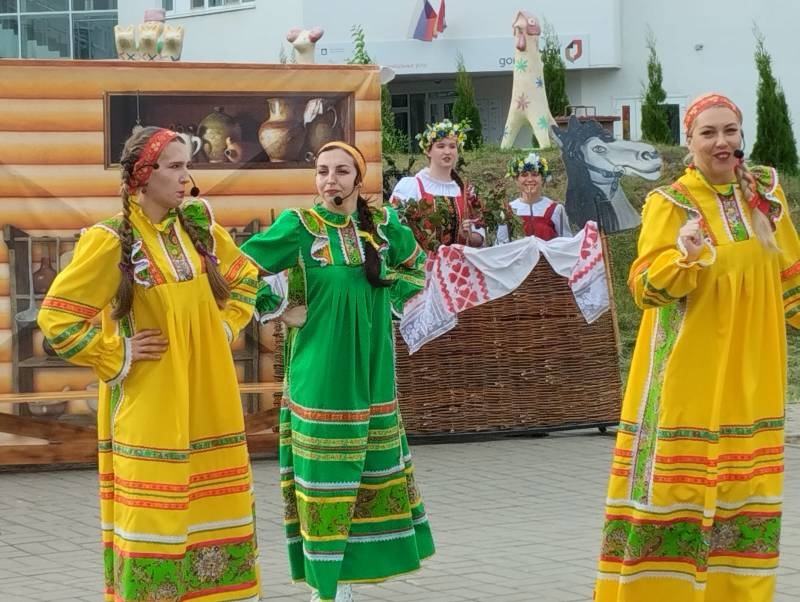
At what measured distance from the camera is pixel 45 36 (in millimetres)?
30906

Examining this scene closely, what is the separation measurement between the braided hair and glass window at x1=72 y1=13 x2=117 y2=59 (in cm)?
2647

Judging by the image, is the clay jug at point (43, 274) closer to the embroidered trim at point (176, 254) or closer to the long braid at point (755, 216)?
the embroidered trim at point (176, 254)

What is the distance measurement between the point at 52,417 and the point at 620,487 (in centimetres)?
497

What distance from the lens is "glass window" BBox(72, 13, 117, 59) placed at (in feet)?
102

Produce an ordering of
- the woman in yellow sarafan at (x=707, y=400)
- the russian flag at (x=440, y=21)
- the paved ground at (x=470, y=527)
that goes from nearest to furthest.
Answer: the woman in yellow sarafan at (x=707, y=400) < the paved ground at (x=470, y=527) < the russian flag at (x=440, y=21)

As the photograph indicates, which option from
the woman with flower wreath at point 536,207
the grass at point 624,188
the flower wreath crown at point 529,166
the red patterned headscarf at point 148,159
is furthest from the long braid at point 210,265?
the grass at point 624,188

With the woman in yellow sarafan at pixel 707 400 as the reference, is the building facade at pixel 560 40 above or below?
above

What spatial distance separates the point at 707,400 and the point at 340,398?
1454mm

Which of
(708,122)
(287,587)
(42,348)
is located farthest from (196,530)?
(42,348)

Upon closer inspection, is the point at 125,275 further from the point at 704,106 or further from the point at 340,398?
the point at 704,106

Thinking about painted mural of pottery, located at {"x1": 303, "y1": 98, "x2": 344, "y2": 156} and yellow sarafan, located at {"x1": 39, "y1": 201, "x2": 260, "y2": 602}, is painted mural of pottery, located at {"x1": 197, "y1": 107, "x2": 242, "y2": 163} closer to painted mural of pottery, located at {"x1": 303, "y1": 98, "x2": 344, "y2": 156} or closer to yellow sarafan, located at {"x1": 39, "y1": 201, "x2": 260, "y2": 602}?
painted mural of pottery, located at {"x1": 303, "y1": 98, "x2": 344, "y2": 156}

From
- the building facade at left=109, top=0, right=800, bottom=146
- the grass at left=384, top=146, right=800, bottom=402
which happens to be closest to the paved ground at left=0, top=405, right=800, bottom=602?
the grass at left=384, top=146, right=800, bottom=402

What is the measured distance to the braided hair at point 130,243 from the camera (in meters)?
5.00

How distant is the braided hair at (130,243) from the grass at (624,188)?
9.12 m
